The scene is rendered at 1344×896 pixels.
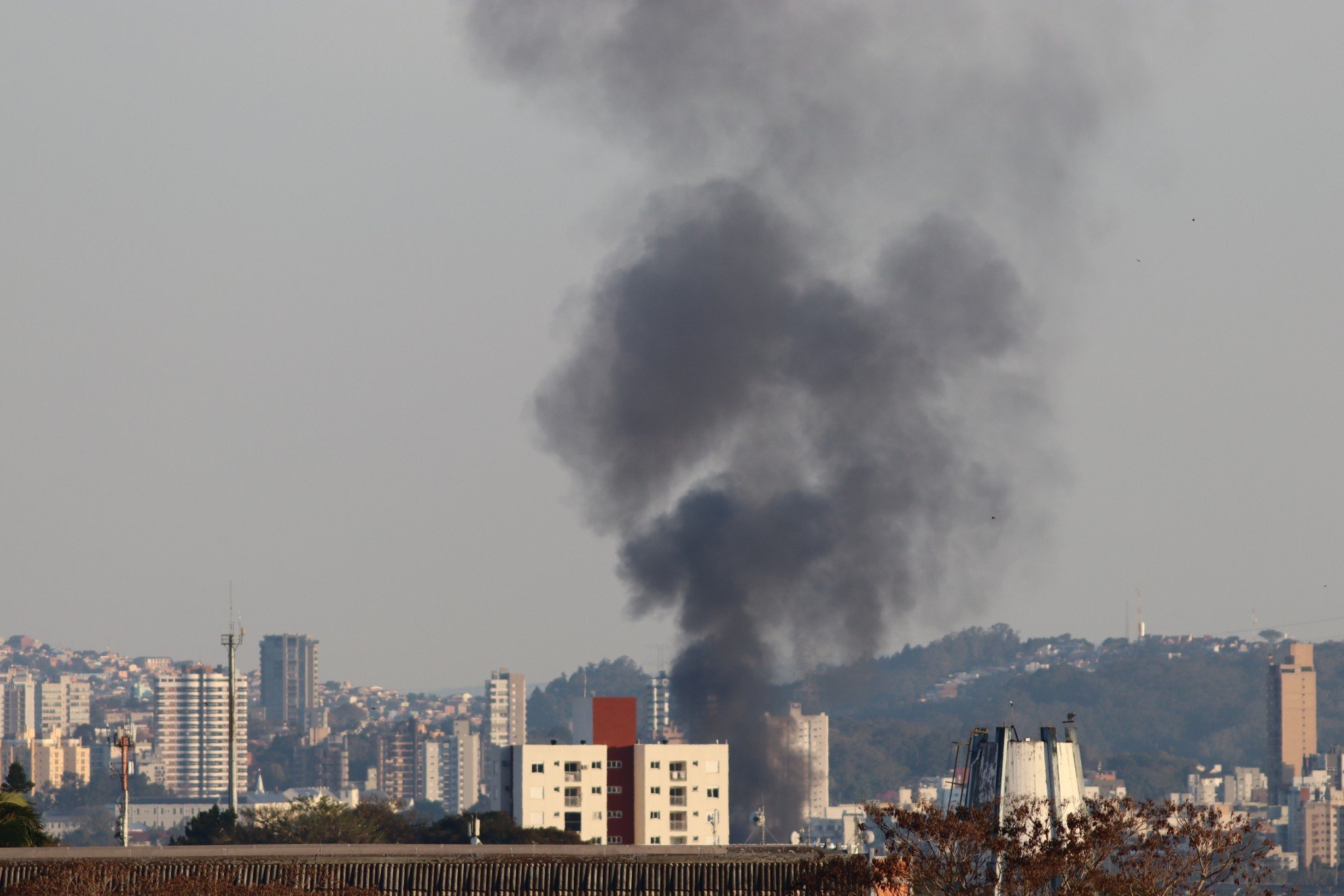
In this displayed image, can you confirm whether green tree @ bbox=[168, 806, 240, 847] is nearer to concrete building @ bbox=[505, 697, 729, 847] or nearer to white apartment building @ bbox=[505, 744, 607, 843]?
white apartment building @ bbox=[505, 744, 607, 843]

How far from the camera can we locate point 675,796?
319 feet

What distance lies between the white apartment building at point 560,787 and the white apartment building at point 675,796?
1.89 metres

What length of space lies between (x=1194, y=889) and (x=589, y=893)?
28.0 ft

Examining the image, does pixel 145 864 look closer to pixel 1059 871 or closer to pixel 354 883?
pixel 354 883

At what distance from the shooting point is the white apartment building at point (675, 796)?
96.3 metres

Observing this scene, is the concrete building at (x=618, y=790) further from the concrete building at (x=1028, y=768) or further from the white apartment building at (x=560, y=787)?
the concrete building at (x=1028, y=768)

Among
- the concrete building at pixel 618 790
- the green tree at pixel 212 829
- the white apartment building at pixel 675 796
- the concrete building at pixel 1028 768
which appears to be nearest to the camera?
the concrete building at pixel 1028 768

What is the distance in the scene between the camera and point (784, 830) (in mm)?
104562

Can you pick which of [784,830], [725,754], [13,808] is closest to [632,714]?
[725,754]

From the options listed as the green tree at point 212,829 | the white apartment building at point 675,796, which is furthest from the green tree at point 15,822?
the white apartment building at point 675,796

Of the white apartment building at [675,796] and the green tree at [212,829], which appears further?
the white apartment building at [675,796]

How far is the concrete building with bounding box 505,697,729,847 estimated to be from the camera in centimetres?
9525

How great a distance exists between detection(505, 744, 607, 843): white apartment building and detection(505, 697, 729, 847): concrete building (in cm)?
3

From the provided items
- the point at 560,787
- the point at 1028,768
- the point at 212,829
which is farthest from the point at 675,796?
the point at 1028,768
